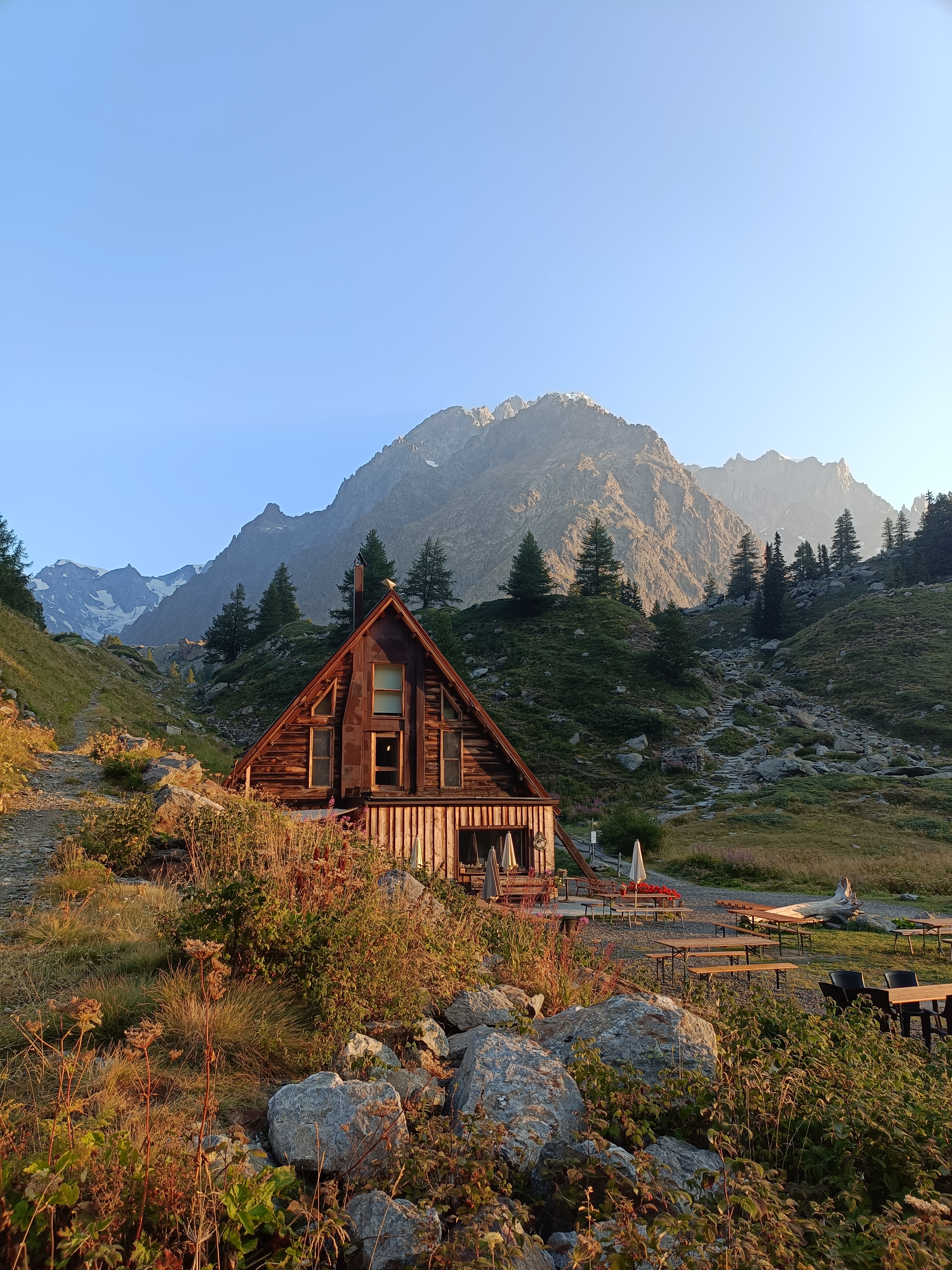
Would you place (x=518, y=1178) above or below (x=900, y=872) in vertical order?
above

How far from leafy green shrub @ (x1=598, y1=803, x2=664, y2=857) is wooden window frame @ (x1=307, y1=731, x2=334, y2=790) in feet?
60.8

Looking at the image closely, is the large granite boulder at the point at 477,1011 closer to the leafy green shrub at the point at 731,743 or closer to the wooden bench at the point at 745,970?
the wooden bench at the point at 745,970

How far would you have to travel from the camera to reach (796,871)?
28.8 m

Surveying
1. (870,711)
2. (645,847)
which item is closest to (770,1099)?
(645,847)

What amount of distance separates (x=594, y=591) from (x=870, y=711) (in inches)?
1232

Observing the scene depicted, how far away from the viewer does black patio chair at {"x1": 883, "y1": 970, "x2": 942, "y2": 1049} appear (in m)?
9.99

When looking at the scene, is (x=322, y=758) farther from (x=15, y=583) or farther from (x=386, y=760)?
(x=15, y=583)

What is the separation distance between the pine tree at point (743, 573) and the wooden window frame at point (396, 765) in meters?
105

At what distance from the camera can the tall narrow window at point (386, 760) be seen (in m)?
20.5

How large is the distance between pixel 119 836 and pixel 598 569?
74.6 meters

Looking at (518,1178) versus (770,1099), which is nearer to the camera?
(518,1178)

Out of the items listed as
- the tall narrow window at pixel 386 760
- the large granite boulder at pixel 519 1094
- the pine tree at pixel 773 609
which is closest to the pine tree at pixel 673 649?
the pine tree at pixel 773 609

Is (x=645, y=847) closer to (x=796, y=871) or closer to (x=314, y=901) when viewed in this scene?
(x=796, y=871)

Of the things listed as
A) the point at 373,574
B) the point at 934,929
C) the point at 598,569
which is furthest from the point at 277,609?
the point at 934,929
